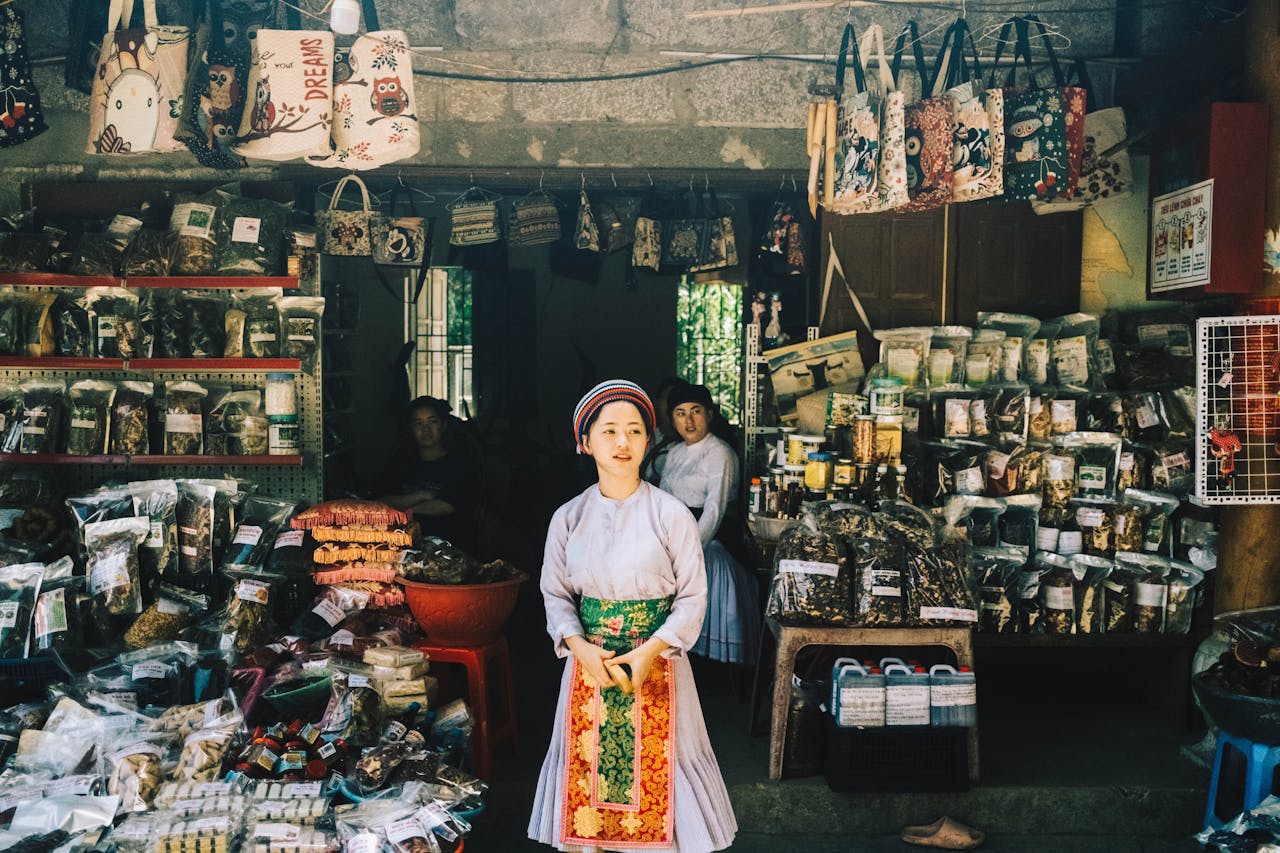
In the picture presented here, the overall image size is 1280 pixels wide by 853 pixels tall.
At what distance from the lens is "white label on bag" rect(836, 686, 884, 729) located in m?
4.07

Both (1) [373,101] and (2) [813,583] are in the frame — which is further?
(2) [813,583]

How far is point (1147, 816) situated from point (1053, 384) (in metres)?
2.16

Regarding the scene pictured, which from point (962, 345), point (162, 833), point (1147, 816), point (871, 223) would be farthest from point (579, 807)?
point (871, 223)

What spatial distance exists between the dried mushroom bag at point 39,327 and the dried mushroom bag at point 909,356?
437cm

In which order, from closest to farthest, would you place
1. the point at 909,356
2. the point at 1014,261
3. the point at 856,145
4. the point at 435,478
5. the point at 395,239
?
the point at 856,145 → the point at 909,356 → the point at 1014,261 → the point at 395,239 → the point at 435,478

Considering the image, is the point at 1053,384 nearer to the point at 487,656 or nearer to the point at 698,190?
the point at 698,190

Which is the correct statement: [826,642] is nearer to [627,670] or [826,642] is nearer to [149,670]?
[627,670]

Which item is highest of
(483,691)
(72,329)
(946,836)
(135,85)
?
(135,85)

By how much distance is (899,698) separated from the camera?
161 inches

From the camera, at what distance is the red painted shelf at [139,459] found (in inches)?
201

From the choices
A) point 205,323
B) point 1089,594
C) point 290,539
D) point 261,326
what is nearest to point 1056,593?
point 1089,594

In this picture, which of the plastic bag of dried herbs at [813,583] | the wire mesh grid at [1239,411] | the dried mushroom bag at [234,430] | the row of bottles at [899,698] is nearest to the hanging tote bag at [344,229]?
the dried mushroom bag at [234,430]

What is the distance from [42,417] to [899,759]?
4493 mm

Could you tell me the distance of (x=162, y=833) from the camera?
10.00 feet
